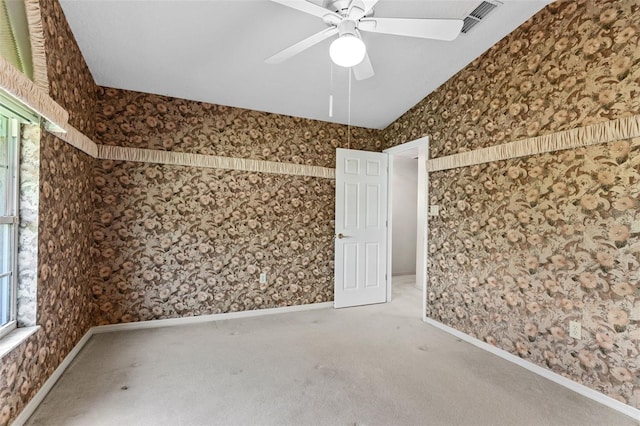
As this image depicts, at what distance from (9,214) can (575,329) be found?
3.82 meters

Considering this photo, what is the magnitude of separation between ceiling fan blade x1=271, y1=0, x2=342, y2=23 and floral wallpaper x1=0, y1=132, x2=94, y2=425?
1.75m

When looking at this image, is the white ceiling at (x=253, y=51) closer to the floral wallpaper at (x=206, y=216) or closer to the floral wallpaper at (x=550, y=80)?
the floral wallpaper at (x=550, y=80)

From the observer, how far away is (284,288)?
3762 millimetres

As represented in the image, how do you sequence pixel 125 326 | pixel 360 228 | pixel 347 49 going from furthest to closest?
pixel 360 228, pixel 125 326, pixel 347 49

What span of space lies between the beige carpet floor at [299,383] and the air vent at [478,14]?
9.15ft

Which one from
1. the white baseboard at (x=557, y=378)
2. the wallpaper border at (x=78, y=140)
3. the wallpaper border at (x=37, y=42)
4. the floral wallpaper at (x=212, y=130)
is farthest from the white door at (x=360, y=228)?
the wallpaper border at (x=37, y=42)

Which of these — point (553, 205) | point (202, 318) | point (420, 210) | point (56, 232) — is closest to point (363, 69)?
point (553, 205)

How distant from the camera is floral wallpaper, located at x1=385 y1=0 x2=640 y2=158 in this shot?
2006 millimetres

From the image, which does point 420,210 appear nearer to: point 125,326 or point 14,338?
point 125,326

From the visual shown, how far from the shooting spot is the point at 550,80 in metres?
2.37

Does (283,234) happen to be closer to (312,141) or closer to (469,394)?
(312,141)

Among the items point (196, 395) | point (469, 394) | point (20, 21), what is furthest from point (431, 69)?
point (196, 395)

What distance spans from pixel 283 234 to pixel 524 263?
2480mm

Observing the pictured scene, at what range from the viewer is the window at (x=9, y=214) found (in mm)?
1781
